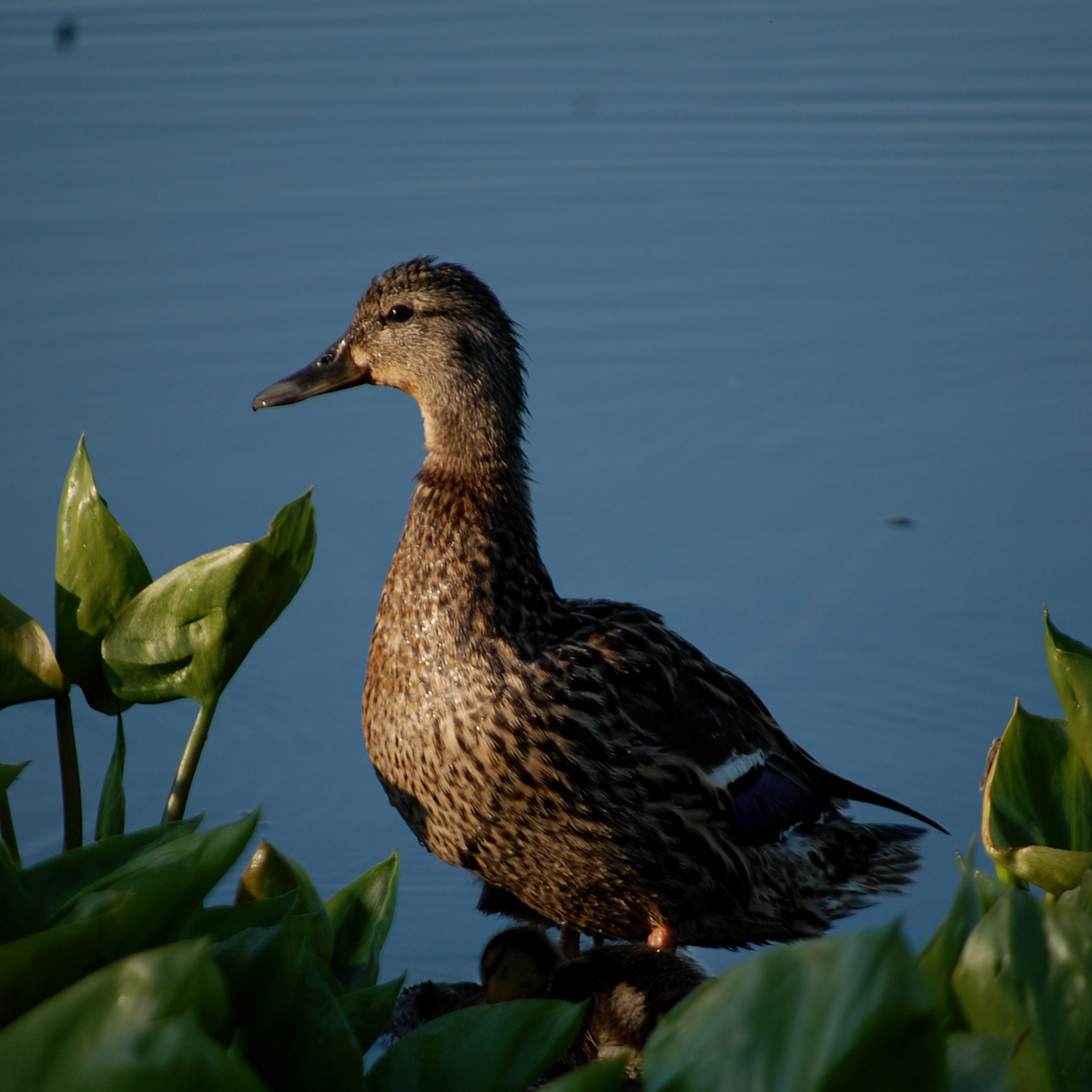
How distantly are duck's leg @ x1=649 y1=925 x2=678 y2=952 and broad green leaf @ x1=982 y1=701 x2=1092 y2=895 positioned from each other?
1.59m

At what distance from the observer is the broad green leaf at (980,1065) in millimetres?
927

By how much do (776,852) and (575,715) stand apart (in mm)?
779

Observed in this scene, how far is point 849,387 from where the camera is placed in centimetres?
552

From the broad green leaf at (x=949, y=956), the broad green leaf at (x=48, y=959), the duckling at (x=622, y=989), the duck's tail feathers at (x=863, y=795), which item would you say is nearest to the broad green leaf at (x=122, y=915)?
the broad green leaf at (x=48, y=959)

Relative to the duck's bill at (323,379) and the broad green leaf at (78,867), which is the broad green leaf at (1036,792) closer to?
the broad green leaf at (78,867)

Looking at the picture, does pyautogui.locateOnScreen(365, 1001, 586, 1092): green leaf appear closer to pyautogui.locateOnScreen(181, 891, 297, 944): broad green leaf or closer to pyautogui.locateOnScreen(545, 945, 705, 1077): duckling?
pyautogui.locateOnScreen(181, 891, 297, 944): broad green leaf

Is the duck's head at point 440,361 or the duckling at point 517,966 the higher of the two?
the duck's head at point 440,361

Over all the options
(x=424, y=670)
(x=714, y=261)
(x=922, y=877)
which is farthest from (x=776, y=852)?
(x=714, y=261)

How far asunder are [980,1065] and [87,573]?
1322 mm

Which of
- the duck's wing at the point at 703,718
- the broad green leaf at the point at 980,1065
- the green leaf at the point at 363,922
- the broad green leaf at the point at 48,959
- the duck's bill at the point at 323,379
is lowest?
the duck's wing at the point at 703,718

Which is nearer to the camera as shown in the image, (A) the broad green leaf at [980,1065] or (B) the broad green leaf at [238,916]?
(A) the broad green leaf at [980,1065]

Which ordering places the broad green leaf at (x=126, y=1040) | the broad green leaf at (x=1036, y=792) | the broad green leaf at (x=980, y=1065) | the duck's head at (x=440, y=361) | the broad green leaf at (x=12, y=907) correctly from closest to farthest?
1. the broad green leaf at (x=126, y=1040)
2. the broad green leaf at (x=980, y=1065)
3. the broad green leaf at (x=12, y=907)
4. the broad green leaf at (x=1036, y=792)
5. the duck's head at (x=440, y=361)

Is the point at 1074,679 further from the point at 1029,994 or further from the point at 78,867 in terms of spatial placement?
the point at 78,867

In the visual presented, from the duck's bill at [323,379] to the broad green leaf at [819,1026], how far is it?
279 cm
